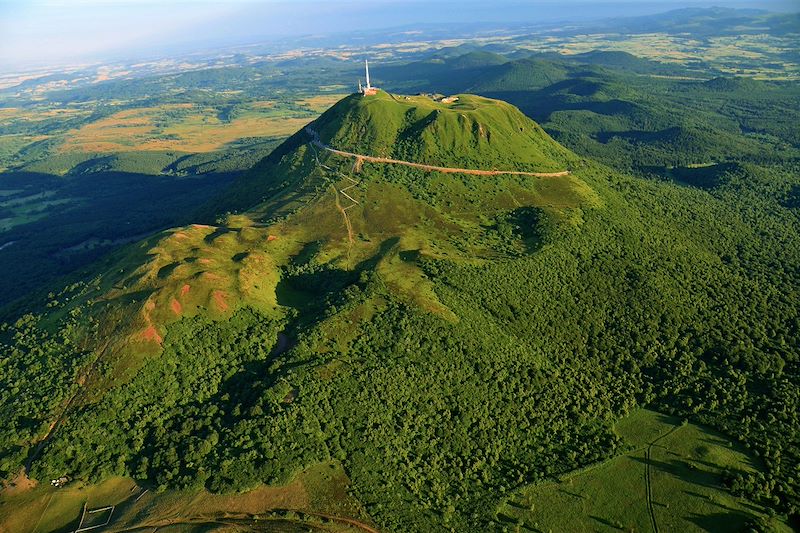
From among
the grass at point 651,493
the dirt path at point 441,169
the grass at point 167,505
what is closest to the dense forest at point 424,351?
the grass at point 167,505

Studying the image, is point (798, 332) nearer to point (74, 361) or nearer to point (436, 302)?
point (436, 302)

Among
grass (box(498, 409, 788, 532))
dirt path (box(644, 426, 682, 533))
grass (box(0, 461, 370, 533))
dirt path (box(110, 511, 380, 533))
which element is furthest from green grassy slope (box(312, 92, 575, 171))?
dirt path (box(110, 511, 380, 533))

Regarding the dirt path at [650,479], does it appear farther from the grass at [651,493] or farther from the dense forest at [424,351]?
the dense forest at [424,351]

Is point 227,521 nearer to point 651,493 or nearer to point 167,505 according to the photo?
point 167,505

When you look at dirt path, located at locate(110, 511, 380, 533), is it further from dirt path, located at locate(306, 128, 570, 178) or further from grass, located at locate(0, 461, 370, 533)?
dirt path, located at locate(306, 128, 570, 178)

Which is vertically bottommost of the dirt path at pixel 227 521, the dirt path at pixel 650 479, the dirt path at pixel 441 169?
the dirt path at pixel 650 479

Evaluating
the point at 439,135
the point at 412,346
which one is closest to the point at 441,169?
the point at 439,135

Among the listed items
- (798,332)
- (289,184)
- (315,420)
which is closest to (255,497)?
(315,420)

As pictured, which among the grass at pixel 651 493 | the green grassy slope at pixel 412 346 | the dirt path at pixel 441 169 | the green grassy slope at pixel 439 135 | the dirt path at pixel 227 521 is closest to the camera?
the dirt path at pixel 227 521

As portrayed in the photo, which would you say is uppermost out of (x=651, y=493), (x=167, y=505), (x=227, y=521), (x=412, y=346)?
(x=412, y=346)
